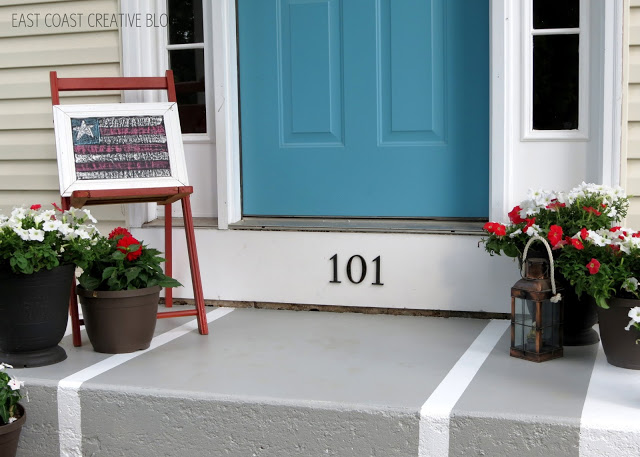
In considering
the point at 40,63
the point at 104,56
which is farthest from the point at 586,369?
the point at 40,63

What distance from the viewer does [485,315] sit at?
359cm

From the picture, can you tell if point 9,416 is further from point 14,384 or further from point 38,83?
point 38,83

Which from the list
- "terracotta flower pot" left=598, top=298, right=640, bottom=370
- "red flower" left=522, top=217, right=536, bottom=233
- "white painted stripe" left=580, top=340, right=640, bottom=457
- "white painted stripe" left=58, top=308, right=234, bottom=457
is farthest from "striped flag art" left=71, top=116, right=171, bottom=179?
"white painted stripe" left=580, top=340, right=640, bottom=457

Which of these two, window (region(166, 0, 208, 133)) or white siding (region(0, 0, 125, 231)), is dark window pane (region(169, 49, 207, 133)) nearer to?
window (region(166, 0, 208, 133))

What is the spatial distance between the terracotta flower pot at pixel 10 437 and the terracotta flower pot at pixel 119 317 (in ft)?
1.59

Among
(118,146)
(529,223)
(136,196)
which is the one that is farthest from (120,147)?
(529,223)

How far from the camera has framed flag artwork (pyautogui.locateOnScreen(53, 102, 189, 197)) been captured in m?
3.46

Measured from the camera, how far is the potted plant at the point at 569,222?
307cm

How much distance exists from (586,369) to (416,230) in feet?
3.31

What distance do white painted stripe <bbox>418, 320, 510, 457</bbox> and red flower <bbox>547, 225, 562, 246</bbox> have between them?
0.47 m

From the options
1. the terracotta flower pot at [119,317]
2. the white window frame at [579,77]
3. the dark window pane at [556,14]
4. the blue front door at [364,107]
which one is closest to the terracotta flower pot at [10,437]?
the terracotta flower pot at [119,317]

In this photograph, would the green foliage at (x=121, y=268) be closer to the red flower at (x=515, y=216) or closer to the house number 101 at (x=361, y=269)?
the house number 101 at (x=361, y=269)

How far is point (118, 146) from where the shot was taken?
355 cm

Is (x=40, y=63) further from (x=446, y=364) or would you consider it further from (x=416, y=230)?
(x=446, y=364)
